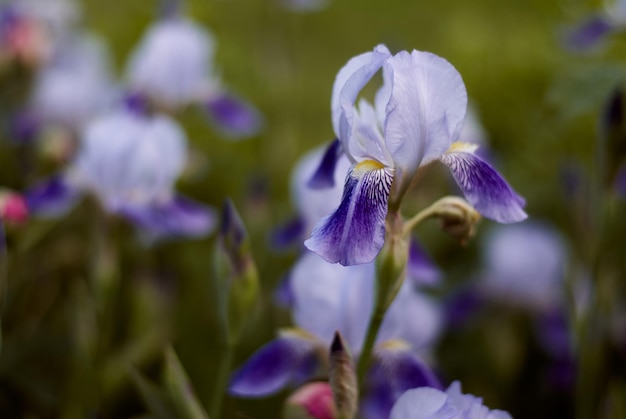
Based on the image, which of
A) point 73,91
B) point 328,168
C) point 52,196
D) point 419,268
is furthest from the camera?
point 73,91

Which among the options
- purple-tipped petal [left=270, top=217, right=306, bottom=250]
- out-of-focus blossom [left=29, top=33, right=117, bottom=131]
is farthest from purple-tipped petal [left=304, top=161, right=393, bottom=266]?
out-of-focus blossom [left=29, top=33, right=117, bottom=131]

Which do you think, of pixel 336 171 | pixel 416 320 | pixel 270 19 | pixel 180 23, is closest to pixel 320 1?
pixel 270 19

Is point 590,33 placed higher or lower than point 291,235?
higher

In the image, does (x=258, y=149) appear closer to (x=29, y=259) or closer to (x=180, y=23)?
(x=180, y=23)

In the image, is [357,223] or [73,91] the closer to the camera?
[357,223]

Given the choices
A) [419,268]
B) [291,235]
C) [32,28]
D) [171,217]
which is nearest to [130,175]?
[171,217]

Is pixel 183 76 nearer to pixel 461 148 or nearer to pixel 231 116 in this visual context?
pixel 231 116

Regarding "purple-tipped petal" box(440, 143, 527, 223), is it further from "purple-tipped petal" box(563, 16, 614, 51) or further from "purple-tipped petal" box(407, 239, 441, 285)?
"purple-tipped petal" box(563, 16, 614, 51)

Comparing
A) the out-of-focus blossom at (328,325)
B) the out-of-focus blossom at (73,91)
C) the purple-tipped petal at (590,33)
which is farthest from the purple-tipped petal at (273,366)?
the out-of-focus blossom at (73,91)
